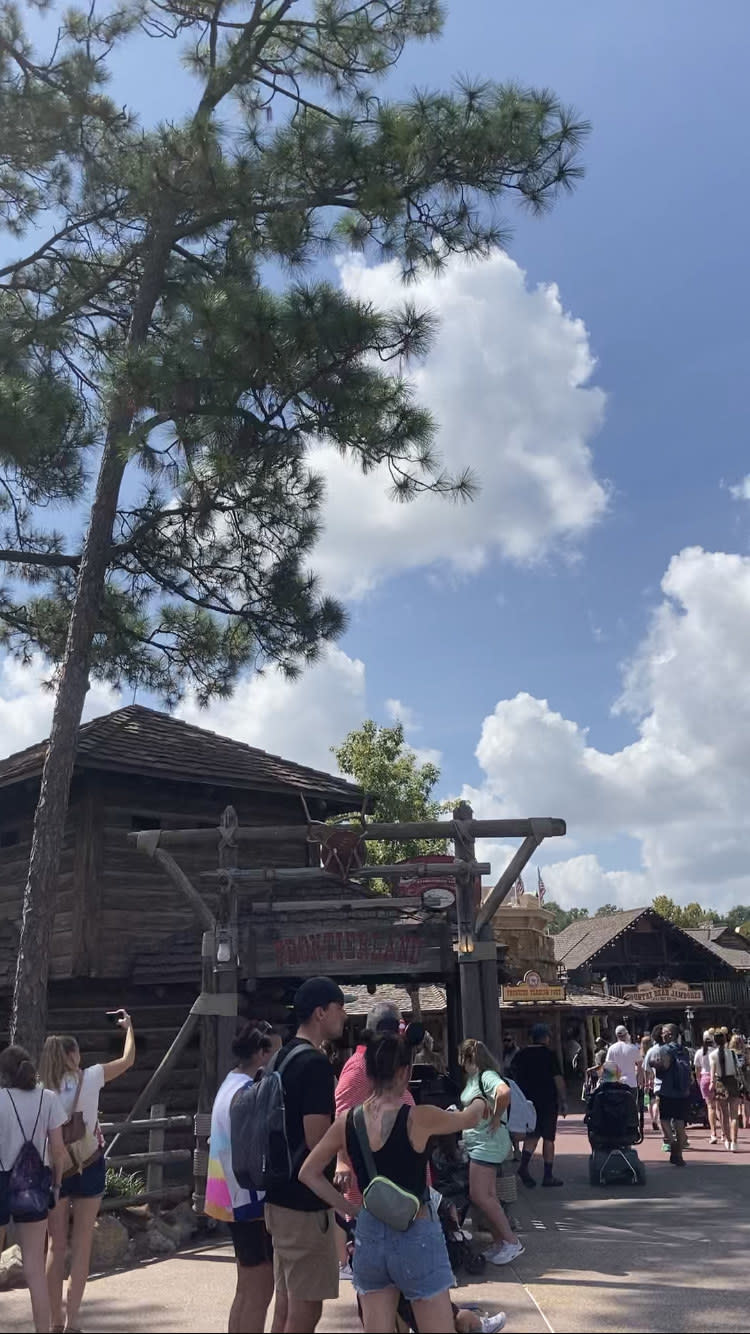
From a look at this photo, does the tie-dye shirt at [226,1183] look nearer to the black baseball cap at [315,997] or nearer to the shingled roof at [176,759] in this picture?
the black baseball cap at [315,997]

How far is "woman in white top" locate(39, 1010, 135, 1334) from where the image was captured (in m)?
5.92

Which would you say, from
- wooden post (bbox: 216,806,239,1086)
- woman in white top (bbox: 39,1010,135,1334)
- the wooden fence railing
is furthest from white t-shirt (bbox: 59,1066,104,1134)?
wooden post (bbox: 216,806,239,1086)

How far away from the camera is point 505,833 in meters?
10.3

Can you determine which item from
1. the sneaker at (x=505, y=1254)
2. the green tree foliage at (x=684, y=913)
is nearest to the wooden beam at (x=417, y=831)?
the sneaker at (x=505, y=1254)

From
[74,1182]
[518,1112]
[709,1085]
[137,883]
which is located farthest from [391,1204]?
[709,1085]

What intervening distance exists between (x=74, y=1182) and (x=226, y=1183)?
1810mm

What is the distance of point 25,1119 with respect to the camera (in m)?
5.68

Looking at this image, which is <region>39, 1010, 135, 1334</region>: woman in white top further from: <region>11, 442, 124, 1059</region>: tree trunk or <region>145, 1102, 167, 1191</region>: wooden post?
<region>11, 442, 124, 1059</region>: tree trunk

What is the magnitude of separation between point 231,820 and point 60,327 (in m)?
6.45

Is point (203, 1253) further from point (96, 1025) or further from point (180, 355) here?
point (180, 355)

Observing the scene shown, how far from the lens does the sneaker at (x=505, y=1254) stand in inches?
296

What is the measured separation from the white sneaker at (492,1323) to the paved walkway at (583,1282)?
7.7 inches

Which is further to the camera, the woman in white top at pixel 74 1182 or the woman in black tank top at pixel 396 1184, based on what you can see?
the woman in white top at pixel 74 1182

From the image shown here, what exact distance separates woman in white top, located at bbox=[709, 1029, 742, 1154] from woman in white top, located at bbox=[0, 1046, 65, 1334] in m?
11.5
